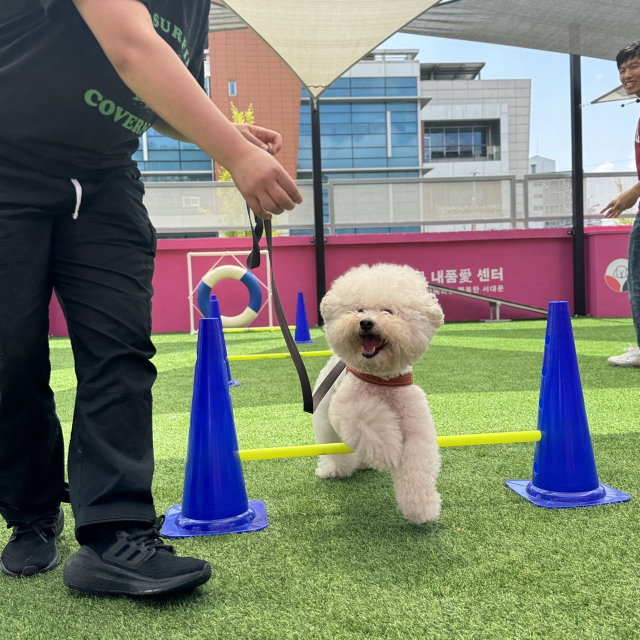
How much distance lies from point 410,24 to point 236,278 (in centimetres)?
337

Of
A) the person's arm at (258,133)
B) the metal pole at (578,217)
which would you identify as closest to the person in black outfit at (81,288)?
the person's arm at (258,133)

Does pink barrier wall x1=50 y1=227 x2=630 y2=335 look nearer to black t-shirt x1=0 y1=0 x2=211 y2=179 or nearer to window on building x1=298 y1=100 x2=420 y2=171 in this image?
black t-shirt x1=0 y1=0 x2=211 y2=179

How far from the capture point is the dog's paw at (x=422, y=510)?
144 centimetres

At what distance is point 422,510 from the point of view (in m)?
1.43

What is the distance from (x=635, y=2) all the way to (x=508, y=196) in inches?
112

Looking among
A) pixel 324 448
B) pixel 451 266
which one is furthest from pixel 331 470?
pixel 451 266

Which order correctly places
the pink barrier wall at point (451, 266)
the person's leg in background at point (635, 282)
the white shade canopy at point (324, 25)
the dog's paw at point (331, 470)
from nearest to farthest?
the dog's paw at point (331, 470) < the person's leg in background at point (635, 282) < the white shade canopy at point (324, 25) < the pink barrier wall at point (451, 266)

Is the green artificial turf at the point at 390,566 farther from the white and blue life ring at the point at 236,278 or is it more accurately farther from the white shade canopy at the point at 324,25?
the white shade canopy at the point at 324,25

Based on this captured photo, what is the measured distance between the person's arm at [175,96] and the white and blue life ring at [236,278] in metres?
5.45

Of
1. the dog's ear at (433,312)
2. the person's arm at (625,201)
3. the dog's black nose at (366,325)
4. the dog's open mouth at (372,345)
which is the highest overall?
the person's arm at (625,201)

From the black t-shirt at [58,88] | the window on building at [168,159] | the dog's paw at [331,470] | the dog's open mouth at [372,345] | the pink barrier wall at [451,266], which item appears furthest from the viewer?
the window on building at [168,159]

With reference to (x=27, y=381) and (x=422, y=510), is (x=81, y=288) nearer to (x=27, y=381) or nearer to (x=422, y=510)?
(x=27, y=381)

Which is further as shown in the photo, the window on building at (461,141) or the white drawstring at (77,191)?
the window on building at (461,141)

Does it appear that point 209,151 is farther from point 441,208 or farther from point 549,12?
point 441,208
